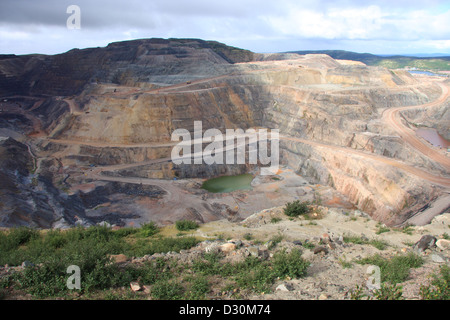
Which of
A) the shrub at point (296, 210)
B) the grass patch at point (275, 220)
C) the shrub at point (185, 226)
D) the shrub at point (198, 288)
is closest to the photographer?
the shrub at point (198, 288)

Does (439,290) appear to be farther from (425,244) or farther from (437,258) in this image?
(425,244)

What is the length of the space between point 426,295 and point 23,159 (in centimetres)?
4254

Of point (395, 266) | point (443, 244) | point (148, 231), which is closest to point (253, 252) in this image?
point (395, 266)

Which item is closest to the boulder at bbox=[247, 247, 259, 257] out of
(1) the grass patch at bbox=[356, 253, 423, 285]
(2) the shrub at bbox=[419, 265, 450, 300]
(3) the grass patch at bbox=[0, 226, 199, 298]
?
(3) the grass patch at bbox=[0, 226, 199, 298]

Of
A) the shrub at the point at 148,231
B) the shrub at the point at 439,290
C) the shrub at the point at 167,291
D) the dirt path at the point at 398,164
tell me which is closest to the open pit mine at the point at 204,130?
the dirt path at the point at 398,164

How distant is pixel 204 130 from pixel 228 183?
32.1 ft

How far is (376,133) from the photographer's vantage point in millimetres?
38844

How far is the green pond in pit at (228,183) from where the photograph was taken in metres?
37.8

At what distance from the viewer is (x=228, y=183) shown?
39375 millimetres

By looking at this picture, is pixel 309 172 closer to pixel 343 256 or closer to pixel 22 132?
pixel 343 256

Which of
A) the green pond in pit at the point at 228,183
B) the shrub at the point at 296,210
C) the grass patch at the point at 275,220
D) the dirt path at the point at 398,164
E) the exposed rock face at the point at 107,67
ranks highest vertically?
the exposed rock face at the point at 107,67

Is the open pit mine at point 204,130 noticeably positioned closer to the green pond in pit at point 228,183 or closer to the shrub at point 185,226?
the green pond in pit at point 228,183

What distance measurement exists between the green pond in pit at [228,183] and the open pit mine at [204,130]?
773 mm

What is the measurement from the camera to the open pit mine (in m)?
29.4
